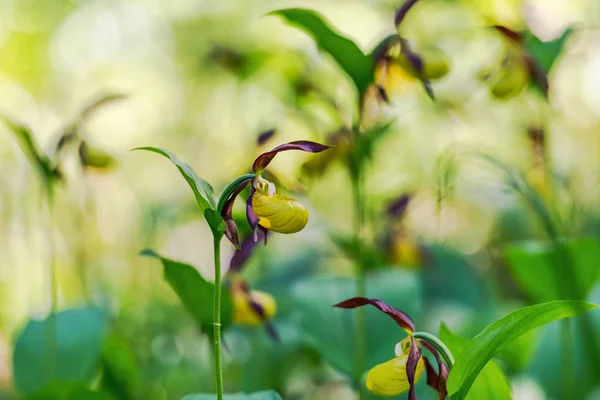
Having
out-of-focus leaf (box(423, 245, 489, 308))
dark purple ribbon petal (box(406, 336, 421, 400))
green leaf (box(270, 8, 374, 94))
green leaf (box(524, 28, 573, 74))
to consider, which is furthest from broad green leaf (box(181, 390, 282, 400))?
out-of-focus leaf (box(423, 245, 489, 308))

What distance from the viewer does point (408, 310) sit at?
43.6 inches

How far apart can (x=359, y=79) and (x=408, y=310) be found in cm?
53

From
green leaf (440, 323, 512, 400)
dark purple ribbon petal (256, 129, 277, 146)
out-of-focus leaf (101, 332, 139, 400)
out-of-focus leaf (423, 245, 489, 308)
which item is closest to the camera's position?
green leaf (440, 323, 512, 400)

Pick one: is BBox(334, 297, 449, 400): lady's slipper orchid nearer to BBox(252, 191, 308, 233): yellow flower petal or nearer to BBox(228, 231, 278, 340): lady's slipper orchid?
BBox(252, 191, 308, 233): yellow flower petal

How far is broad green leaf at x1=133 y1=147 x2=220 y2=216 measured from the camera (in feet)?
1.68

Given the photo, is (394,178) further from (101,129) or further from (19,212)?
(101,129)

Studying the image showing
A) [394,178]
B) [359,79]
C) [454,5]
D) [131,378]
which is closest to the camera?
[359,79]

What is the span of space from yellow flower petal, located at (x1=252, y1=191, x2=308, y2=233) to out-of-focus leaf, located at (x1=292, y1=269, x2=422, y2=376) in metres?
0.49

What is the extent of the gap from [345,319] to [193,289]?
0.46 metres

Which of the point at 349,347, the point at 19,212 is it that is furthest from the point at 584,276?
the point at 19,212

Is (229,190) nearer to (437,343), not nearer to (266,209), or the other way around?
(266,209)

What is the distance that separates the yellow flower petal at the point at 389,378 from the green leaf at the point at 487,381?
10cm

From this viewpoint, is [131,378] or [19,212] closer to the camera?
[131,378]

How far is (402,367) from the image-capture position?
570mm
